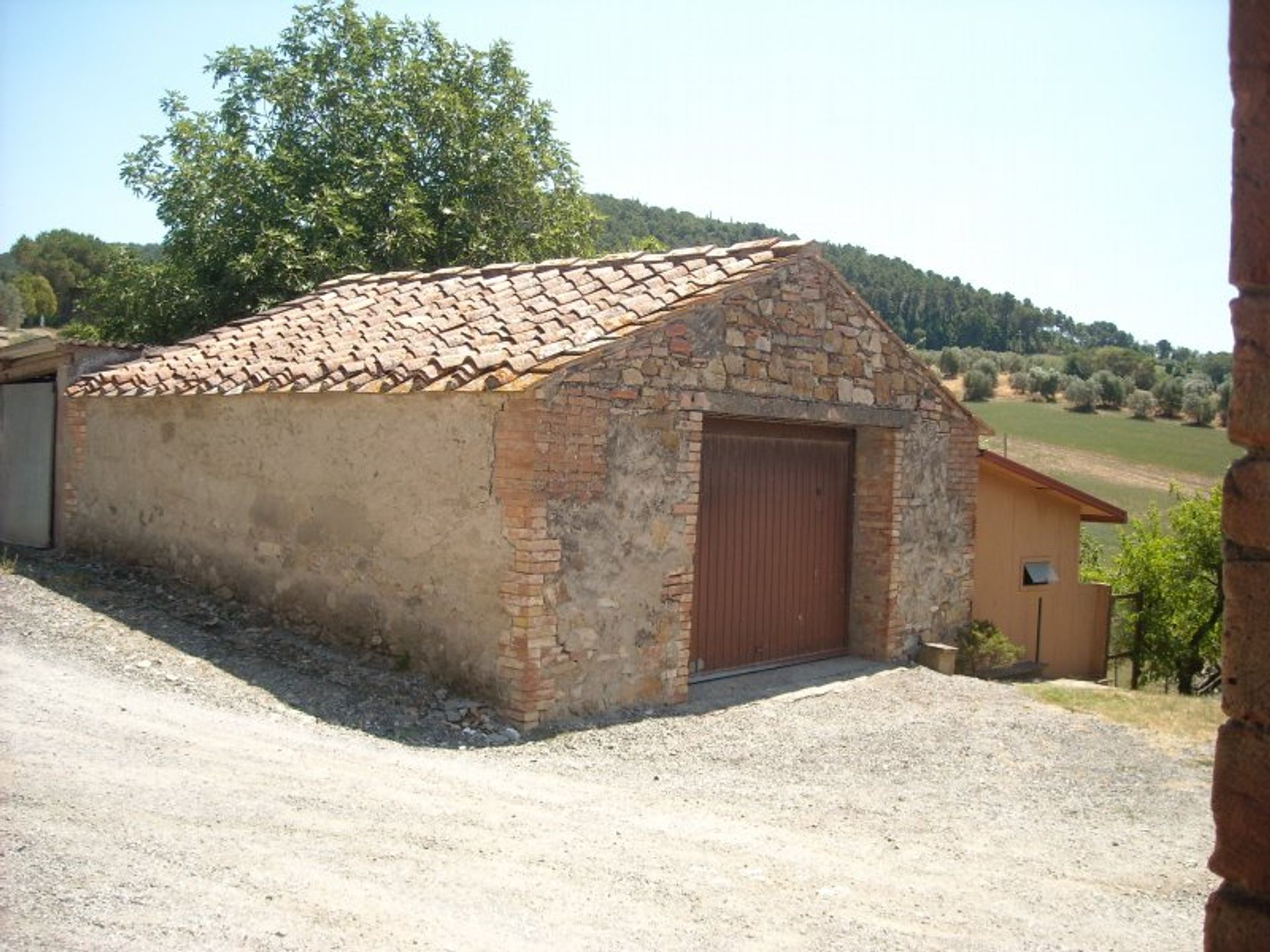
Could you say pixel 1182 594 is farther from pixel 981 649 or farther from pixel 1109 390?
pixel 1109 390

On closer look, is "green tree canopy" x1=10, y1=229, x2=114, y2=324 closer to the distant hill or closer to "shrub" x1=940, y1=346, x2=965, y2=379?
the distant hill

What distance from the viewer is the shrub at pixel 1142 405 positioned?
44750 mm

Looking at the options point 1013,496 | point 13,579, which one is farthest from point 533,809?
point 1013,496

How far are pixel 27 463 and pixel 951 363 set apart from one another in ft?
137

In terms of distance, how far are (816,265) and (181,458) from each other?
612 centimetres

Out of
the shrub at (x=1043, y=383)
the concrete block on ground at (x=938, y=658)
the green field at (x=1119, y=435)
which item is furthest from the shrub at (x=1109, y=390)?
the concrete block on ground at (x=938, y=658)

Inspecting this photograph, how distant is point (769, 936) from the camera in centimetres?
431

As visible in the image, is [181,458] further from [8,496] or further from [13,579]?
[8,496]

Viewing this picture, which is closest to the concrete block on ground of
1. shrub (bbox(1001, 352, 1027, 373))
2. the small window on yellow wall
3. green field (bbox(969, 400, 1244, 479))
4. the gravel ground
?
the gravel ground

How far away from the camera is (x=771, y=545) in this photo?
9.77m

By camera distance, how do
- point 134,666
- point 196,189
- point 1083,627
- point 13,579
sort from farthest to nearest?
point 196,189
point 1083,627
point 13,579
point 134,666

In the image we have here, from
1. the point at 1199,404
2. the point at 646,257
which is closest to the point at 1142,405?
the point at 1199,404

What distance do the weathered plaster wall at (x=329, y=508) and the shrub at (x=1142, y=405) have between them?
42175mm

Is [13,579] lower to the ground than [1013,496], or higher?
lower
